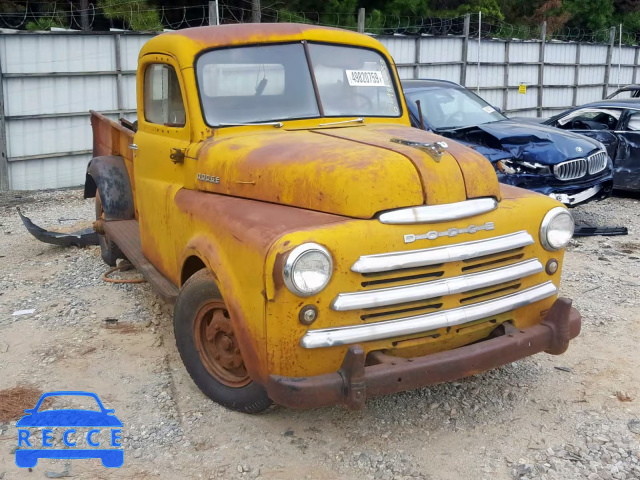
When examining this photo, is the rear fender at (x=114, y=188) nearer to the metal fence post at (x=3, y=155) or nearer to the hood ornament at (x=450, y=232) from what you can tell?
the hood ornament at (x=450, y=232)

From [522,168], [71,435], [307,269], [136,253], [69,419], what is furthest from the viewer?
→ [522,168]

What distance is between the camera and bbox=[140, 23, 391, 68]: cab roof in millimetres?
4219

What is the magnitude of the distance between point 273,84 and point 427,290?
178 cm

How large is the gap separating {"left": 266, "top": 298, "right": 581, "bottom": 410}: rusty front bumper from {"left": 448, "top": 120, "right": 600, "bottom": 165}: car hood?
13.7ft

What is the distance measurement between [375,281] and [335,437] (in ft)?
3.11

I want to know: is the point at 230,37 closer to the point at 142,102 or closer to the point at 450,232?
the point at 142,102

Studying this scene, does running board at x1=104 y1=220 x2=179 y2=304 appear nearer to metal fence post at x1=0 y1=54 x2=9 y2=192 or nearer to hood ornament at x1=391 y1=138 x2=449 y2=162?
hood ornament at x1=391 y1=138 x2=449 y2=162

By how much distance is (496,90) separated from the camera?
17.2 meters

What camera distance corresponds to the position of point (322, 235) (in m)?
2.97

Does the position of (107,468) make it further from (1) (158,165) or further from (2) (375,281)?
(1) (158,165)

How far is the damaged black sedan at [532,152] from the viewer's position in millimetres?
7113

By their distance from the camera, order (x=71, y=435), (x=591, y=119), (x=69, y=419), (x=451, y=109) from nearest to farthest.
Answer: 1. (x=71, y=435)
2. (x=69, y=419)
3. (x=451, y=109)
4. (x=591, y=119)

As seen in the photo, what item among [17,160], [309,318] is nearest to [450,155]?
[309,318]

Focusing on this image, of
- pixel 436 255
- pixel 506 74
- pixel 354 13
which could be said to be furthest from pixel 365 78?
pixel 354 13
